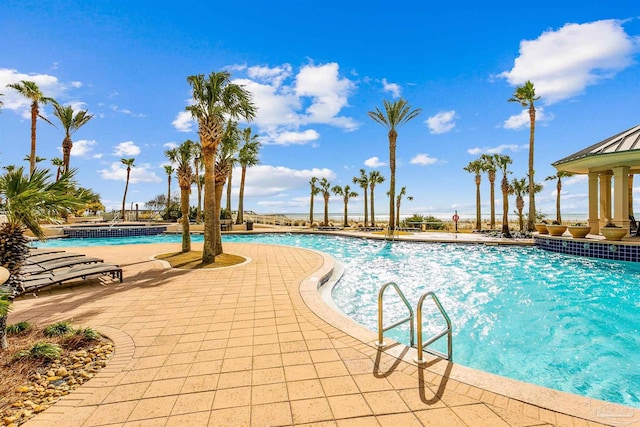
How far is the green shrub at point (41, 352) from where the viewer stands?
131 inches

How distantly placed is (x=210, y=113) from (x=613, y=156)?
17.0 metres

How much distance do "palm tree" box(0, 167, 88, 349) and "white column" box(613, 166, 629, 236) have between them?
20494 millimetres

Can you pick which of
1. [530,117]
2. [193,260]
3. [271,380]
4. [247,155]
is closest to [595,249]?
[530,117]

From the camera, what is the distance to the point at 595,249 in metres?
12.8

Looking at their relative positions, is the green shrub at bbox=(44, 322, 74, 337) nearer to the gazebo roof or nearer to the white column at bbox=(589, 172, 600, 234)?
the gazebo roof

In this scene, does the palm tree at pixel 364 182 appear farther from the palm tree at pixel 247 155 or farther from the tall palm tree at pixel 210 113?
the tall palm tree at pixel 210 113

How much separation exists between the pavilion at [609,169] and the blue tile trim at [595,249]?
3278 millimetres

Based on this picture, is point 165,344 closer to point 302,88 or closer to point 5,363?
point 5,363

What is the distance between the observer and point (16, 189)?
11.5ft

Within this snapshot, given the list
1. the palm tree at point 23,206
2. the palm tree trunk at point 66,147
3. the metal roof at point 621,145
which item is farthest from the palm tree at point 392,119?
the palm tree trunk at point 66,147

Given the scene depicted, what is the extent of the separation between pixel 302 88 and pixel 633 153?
49.5ft

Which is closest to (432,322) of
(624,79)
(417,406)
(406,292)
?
(406,292)

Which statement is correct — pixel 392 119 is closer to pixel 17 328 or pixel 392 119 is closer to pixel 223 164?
pixel 223 164

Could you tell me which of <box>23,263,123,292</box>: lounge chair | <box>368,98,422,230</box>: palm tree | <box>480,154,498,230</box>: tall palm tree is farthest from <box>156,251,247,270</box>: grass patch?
<box>480,154,498,230</box>: tall palm tree
